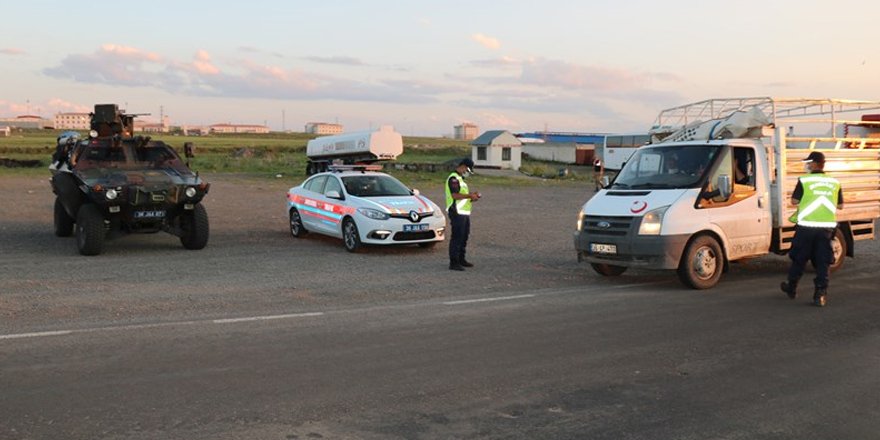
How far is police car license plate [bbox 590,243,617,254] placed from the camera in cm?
994

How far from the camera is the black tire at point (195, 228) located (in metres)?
13.7

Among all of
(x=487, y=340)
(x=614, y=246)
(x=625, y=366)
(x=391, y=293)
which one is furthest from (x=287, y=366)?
(x=614, y=246)

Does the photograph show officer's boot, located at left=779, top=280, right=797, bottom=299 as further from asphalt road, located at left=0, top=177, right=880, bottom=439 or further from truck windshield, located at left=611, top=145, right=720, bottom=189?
truck windshield, located at left=611, top=145, right=720, bottom=189

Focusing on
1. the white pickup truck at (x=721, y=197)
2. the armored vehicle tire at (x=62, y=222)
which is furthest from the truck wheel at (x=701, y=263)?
the armored vehicle tire at (x=62, y=222)

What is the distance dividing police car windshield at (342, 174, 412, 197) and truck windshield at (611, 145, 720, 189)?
502 cm

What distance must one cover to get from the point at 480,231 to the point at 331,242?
12.1ft

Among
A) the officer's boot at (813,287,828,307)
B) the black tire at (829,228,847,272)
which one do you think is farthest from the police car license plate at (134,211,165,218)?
the black tire at (829,228,847,272)

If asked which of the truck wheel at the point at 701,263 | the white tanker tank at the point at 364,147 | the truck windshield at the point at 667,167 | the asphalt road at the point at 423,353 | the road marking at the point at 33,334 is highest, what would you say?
the white tanker tank at the point at 364,147

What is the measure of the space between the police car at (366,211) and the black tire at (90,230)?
3963mm

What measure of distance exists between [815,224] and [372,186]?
26.5 feet

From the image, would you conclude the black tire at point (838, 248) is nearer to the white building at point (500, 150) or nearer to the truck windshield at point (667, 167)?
the truck windshield at point (667, 167)

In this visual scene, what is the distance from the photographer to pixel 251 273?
1113 cm

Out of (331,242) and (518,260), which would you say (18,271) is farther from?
(518,260)

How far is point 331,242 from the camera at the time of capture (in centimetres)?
1538
